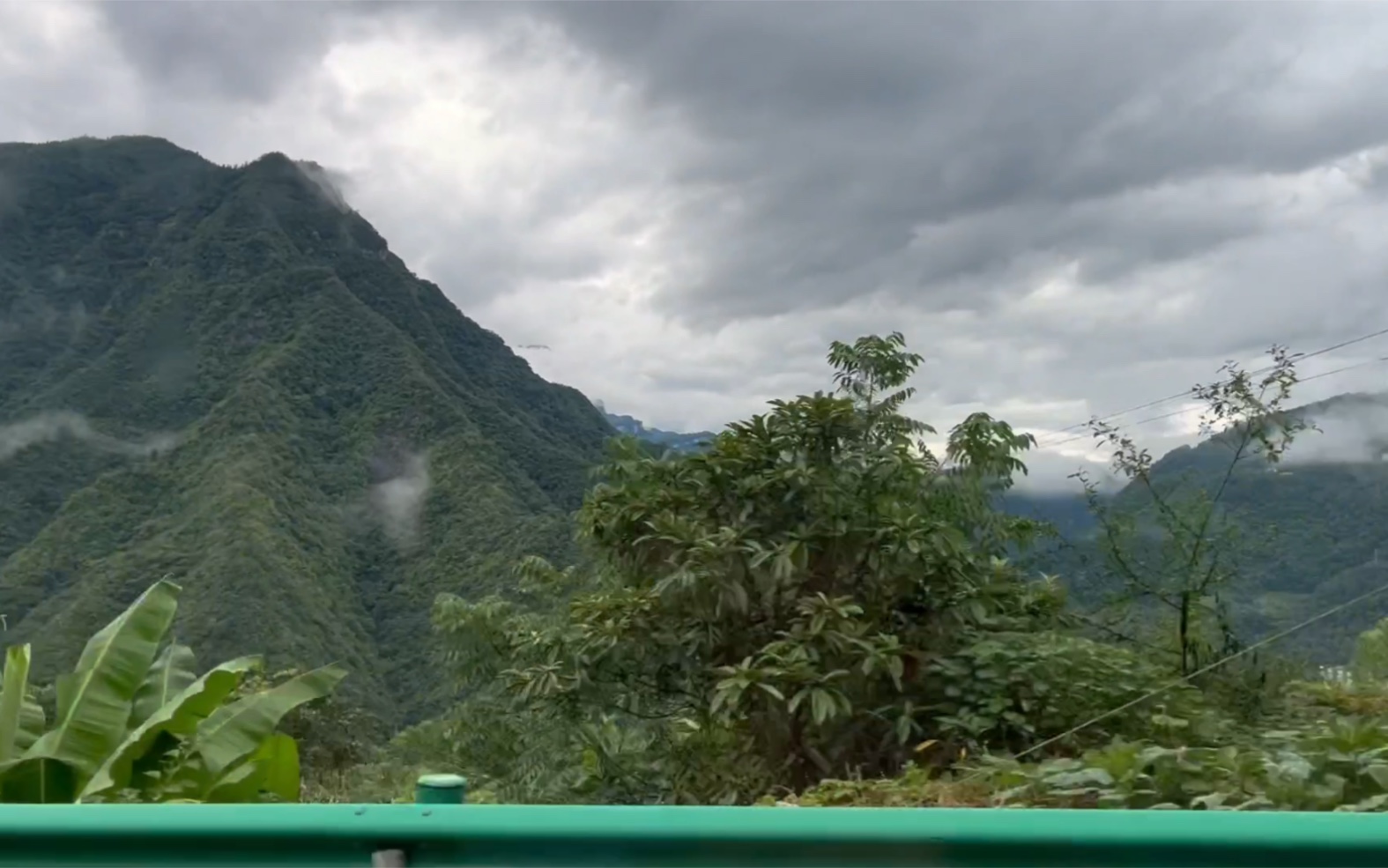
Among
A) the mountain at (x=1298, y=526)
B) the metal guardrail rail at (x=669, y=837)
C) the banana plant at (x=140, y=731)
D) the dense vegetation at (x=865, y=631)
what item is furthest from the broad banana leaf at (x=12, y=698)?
the mountain at (x=1298, y=526)

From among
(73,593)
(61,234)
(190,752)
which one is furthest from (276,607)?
(61,234)

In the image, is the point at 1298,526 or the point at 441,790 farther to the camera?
the point at 1298,526

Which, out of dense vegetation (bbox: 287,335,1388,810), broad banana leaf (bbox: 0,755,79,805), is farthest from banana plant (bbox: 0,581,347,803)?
dense vegetation (bbox: 287,335,1388,810)

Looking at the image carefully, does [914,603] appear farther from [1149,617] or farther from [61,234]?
[61,234]

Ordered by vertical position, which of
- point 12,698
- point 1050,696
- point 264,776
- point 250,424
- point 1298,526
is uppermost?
point 250,424

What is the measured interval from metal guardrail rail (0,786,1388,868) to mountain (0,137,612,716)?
9.91ft

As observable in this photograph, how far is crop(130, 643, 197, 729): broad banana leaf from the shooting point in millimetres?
3490

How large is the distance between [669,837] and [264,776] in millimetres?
2462

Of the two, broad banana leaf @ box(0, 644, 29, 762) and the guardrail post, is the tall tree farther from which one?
the guardrail post

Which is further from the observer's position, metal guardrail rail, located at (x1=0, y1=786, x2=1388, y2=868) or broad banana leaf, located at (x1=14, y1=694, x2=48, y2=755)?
broad banana leaf, located at (x1=14, y1=694, x2=48, y2=755)

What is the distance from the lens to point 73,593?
548 inches

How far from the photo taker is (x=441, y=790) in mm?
1307

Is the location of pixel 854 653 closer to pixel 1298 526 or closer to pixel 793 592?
pixel 793 592

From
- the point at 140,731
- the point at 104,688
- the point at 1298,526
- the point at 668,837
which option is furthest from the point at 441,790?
the point at 1298,526
